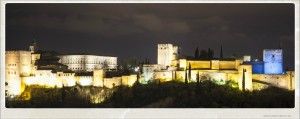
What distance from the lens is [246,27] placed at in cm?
429

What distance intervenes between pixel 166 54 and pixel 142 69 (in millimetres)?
166

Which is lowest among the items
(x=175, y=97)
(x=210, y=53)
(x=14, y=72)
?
(x=175, y=97)

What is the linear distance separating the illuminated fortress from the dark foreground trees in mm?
40

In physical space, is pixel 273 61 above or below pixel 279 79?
above

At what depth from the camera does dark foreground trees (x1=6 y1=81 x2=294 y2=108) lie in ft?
13.9

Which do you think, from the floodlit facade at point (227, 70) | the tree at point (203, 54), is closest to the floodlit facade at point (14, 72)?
the floodlit facade at point (227, 70)

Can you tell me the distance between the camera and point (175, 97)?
425 cm

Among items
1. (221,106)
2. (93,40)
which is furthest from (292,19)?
(93,40)

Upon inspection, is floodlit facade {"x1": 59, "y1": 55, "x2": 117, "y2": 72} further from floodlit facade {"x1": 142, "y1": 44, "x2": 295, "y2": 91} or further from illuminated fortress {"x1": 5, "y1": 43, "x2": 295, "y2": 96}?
floodlit facade {"x1": 142, "y1": 44, "x2": 295, "y2": 91}

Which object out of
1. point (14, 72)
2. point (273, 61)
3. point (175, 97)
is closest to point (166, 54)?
point (175, 97)

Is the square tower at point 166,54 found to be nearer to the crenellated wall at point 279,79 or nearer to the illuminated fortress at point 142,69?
the illuminated fortress at point 142,69

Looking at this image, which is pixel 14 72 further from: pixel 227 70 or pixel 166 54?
pixel 227 70

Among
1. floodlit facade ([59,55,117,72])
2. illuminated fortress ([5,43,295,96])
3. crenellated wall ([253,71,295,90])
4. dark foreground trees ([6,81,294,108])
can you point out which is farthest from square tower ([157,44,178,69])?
crenellated wall ([253,71,295,90])

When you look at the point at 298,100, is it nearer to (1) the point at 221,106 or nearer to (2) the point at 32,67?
(1) the point at 221,106
